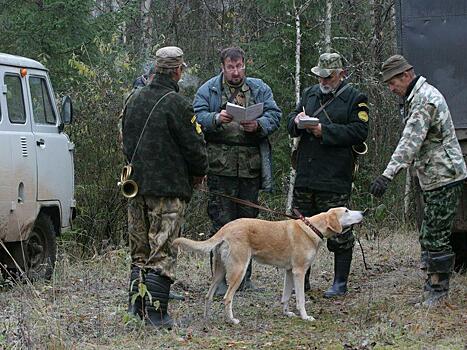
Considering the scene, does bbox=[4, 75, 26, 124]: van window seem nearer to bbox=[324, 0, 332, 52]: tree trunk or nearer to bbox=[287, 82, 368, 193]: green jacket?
bbox=[287, 82, 368, 193]: green jacket

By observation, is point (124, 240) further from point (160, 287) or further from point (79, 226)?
point (160, 287)

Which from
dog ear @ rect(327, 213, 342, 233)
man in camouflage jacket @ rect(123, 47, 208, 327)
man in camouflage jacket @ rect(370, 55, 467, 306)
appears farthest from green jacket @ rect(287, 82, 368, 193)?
man in camouflage jacket @ rect(123, 47, 208, 327)

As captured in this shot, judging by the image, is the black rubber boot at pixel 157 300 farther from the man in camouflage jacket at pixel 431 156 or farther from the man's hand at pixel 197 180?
the man in camouflage jacket at pixel 431 156

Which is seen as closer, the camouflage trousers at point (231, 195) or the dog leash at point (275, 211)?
the dog leash at point (275, 211)

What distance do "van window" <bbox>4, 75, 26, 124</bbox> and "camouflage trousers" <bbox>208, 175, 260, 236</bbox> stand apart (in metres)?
1.93

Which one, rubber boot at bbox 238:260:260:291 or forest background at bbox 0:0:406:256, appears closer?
rubber boot at bbox 238:260:260:291

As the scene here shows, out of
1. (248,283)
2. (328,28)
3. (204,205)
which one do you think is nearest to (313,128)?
(248,283)

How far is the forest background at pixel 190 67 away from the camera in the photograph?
12.6 m

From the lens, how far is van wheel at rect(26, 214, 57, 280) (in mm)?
9336

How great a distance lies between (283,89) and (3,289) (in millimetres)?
9843

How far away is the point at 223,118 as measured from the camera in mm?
8305

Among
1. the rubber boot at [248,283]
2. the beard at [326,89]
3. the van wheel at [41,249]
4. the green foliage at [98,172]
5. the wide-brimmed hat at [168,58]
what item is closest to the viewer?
the wide-brimmed hat at [168,58]

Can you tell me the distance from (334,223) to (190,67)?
10195 millimetres

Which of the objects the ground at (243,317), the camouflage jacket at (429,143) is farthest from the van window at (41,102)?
the camouflage jacket at (429,143)
